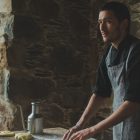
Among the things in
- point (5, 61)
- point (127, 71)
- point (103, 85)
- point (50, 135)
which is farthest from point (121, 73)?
point (5, 61)

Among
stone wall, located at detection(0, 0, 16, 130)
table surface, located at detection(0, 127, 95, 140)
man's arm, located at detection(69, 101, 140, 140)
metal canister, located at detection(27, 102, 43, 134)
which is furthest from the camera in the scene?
stone wall, located at detection(0, 0, 16, 130)

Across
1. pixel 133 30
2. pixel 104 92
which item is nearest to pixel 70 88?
pixel 133 30

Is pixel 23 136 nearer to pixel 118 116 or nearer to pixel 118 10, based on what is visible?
pixel 118 116

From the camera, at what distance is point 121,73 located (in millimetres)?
1881

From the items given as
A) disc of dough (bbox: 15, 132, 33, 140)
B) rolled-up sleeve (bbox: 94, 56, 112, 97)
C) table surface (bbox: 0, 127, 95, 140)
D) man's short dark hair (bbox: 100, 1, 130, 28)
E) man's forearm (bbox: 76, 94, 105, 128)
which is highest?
man's short dark hair (bbox: 100, 1, 130, 28)

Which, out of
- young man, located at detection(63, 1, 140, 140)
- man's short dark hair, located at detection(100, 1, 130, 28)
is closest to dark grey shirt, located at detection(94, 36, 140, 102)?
young man, located at detection(63, 1, 140, 140)

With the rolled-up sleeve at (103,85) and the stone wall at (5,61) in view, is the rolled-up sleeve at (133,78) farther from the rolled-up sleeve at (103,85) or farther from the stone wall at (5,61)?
the stone wall at (5,61)

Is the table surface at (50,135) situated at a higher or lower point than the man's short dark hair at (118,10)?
lower

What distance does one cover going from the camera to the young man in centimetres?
170

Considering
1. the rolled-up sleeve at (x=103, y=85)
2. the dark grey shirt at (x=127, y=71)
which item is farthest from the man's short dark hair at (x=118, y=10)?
the rolled-up sleeve at (x=103, y=85)

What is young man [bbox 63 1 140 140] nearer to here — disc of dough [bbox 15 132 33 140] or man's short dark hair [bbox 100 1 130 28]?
man's short dark hair [bbox 100 1 130 28]

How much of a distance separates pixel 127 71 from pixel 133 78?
0.17 ft

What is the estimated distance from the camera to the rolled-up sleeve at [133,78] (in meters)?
1.71

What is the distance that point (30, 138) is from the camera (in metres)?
1.96
